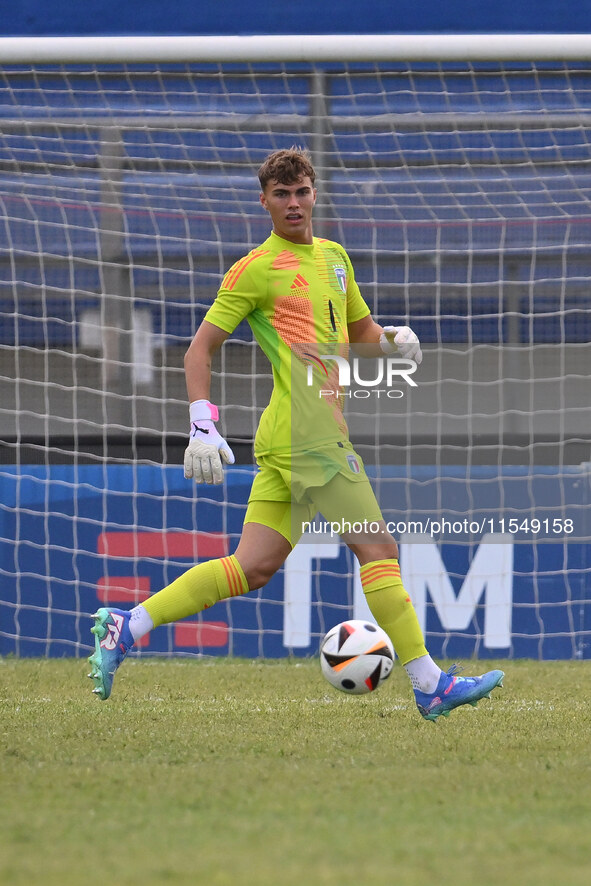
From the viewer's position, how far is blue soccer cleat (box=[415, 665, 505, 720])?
12.9 feet

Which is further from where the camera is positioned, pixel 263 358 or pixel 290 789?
pixel 263 358

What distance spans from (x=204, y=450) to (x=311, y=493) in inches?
15.4

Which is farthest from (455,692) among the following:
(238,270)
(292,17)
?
(292,17)

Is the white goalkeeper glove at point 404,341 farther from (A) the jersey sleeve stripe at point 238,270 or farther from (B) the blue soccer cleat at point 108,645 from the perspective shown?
(B) the blue soccer cleat at point 108,645

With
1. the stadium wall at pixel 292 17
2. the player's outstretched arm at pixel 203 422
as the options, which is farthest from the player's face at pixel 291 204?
the stadium wall at pixel 292 17

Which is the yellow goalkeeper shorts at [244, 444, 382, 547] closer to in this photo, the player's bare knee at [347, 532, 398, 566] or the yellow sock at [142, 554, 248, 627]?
the player's bare knee at [347, 532, 398, 566]

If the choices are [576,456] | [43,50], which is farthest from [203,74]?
[576,456]

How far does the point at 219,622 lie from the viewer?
21.6 ft

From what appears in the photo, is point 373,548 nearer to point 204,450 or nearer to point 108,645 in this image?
point 204,450

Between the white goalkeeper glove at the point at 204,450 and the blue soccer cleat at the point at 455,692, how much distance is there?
0.98 m

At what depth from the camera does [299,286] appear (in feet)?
13.5

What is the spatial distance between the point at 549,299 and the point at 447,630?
6.52ft

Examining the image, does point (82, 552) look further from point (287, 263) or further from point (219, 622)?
point (287, 263)

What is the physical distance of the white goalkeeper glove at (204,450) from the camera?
3895 millimetres
